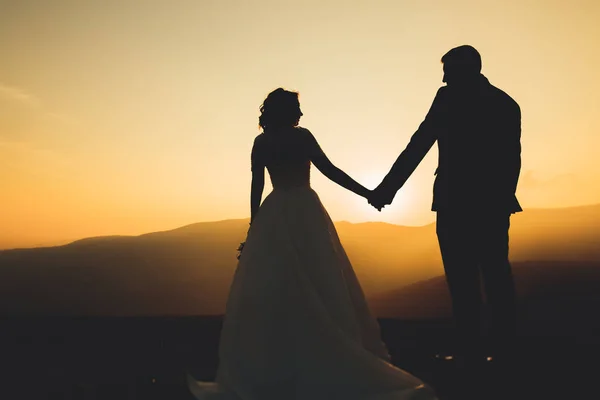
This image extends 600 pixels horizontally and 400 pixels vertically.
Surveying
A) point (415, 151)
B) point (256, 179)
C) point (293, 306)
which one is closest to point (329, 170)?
point (256, 179)

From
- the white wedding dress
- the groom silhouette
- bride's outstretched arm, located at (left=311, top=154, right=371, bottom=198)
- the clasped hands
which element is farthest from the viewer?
the clasped hands

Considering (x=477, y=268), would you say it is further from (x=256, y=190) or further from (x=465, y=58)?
(x=256, y=190)

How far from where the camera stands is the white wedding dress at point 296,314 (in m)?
4.71

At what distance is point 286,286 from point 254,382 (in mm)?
945

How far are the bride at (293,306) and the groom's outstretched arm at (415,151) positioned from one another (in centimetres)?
114

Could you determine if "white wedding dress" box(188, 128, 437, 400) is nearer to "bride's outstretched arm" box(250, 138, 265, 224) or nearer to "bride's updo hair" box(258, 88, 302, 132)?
"bride's outstretched arm" box(250, 138, 265, 224)

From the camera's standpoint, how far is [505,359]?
222 inches

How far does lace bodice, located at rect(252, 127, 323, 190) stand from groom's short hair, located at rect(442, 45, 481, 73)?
1657mm

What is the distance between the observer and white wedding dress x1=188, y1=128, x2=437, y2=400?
4707mm

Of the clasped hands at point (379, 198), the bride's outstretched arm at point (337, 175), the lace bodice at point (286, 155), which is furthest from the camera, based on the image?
the clasped hands at point (379, 198)

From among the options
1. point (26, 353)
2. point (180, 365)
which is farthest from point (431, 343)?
point (26, 353)

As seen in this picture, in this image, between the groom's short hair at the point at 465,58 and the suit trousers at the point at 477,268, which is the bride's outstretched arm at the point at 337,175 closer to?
the suit trousers at the point at 477,268

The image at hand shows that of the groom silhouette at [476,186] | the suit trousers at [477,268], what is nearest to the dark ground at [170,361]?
the suit trousers at [477,268]

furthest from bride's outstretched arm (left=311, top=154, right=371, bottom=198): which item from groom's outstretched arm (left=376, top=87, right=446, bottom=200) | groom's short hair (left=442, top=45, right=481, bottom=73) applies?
groom's short hair (left=442, top=45, right=481, bottom=73)
